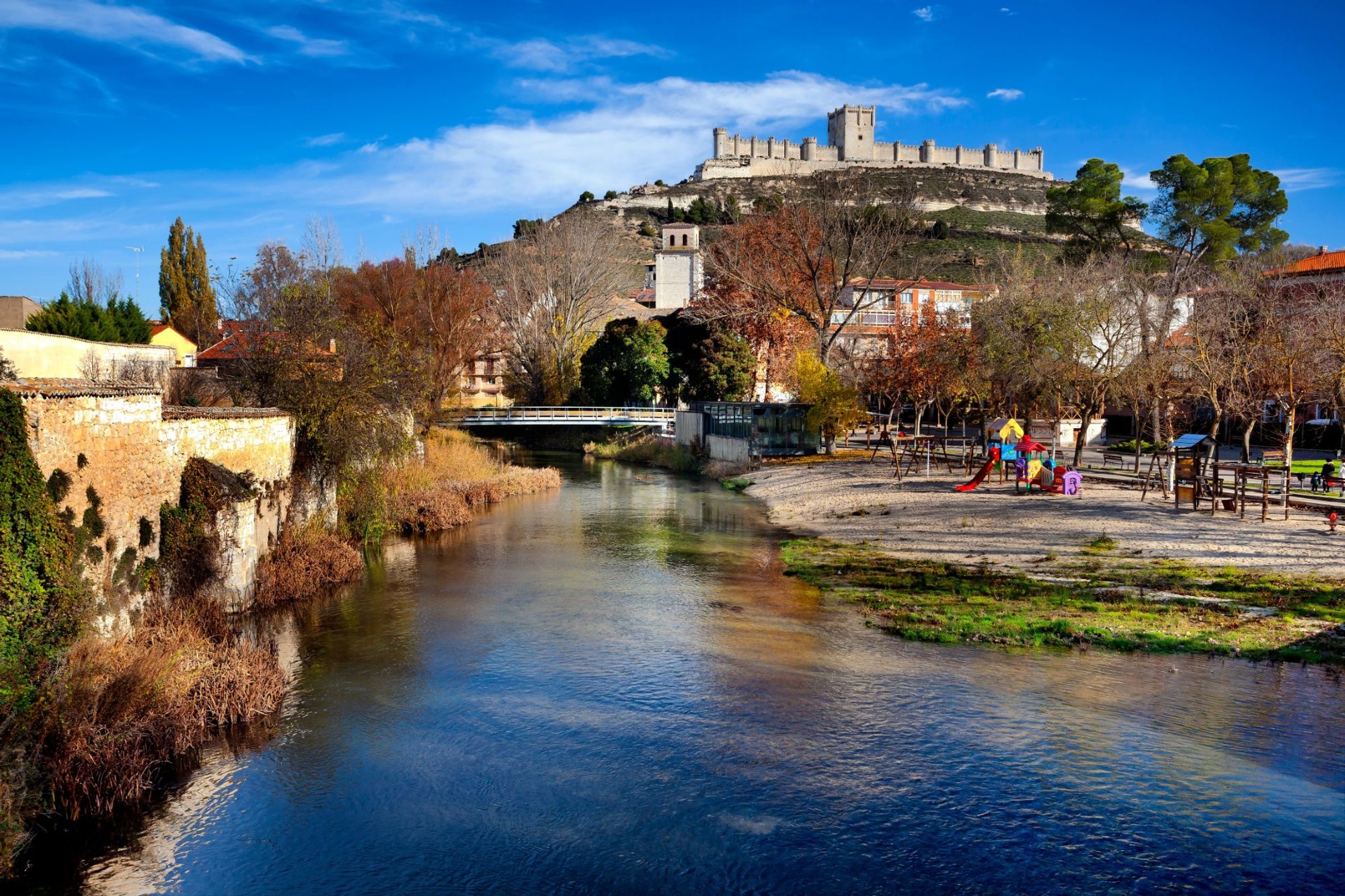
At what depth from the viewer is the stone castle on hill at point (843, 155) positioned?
16862 cm

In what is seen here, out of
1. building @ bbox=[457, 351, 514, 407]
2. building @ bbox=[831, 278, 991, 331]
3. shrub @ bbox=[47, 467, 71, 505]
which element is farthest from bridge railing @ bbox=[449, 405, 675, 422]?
shrub @ bbox=[47, 467, 71, 505]

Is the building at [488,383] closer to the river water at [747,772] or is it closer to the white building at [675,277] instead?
the white building at [675,277]

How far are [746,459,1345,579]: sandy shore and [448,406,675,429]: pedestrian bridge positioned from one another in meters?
24.4

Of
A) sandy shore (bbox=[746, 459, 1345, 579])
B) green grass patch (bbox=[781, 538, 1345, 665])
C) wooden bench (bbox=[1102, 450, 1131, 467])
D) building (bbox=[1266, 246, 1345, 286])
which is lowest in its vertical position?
green grass patch (bbox=[781, 538, 1345, 665])

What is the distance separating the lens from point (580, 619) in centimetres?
1781

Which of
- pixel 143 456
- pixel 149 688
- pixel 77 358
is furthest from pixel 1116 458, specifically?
pixel 77 358

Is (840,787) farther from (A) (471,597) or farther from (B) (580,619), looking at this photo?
(A) (471,597)

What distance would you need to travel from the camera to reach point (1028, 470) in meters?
26.6

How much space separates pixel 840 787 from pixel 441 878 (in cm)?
428

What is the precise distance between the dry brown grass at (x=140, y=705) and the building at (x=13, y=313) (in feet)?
85.7

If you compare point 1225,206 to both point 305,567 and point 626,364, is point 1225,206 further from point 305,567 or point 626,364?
point 305,567

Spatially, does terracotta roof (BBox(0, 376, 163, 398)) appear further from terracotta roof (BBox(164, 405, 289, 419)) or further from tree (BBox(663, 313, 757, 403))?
tree (BBox(663, 313, 757, 403))

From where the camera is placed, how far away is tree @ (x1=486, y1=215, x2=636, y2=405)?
6091 centimetres

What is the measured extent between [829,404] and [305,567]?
25.2 meters
